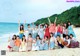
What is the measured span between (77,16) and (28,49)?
2243mm

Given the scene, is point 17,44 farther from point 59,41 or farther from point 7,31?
point 7,31

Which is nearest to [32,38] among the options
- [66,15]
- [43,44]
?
[43,44]

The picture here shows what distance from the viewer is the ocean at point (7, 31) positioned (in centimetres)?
870

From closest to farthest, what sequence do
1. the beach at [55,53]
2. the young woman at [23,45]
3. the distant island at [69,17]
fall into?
the beach at [55,53], the young woman at [23,45], the distant island at [69,17]

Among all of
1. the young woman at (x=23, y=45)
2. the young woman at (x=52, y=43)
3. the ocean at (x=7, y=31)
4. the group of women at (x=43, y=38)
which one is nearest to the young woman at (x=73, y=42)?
the group of women at (x=43, y=38)

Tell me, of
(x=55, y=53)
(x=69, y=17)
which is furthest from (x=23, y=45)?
(x=69, y=17)

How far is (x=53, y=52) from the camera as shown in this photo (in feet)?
24.0

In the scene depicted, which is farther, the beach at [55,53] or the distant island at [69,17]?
the distant island at [69,17]

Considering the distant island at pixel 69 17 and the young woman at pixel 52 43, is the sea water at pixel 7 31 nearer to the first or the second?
the distant island at pixel 69 17

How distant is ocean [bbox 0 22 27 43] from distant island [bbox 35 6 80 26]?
64 centimetres

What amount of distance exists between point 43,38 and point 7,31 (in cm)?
231

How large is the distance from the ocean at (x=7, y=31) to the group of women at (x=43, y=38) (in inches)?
26.2

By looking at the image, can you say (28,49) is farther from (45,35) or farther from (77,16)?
(77,16)

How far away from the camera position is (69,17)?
923cm
